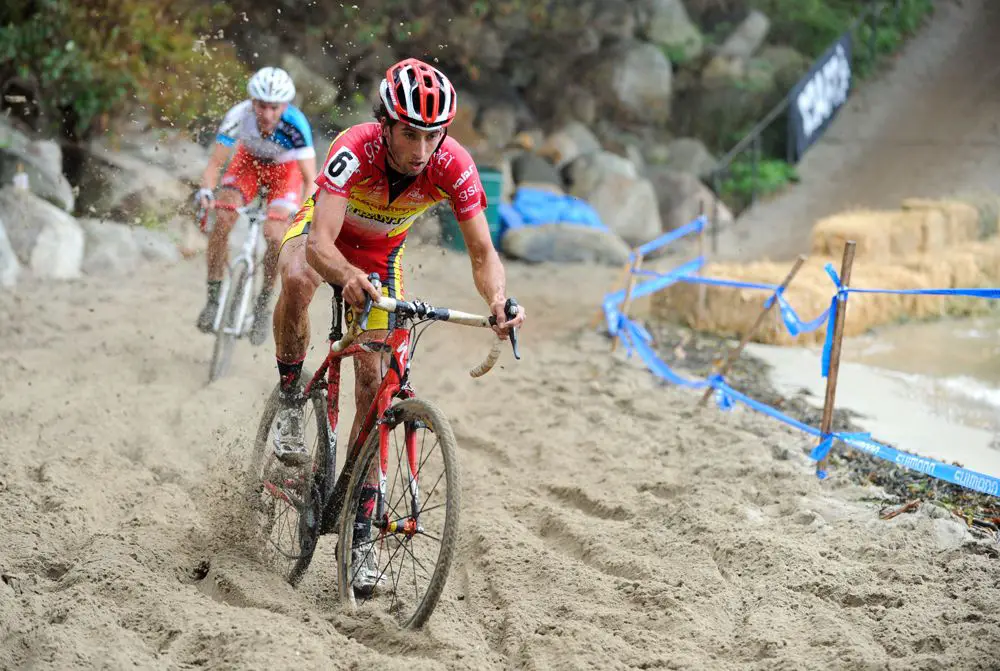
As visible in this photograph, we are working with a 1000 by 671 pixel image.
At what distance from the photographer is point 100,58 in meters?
12.7

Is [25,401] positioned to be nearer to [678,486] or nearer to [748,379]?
[678,486]

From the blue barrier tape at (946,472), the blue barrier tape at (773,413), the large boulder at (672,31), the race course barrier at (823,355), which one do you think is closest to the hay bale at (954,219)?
the race course barrier at (823,355)

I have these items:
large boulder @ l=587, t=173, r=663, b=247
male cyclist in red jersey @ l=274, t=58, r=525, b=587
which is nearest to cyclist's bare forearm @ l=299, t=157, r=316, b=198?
male cyclist in red jersey @ l=274, t=58, r=525, b=587

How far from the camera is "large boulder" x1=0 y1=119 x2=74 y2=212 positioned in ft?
36.6

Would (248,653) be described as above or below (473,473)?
below

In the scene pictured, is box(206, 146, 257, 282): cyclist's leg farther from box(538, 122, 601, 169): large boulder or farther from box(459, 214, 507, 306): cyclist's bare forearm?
box(538, 122, 601, 169): large boulder

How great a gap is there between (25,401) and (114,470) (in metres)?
1.39

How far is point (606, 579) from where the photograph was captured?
15.1ft

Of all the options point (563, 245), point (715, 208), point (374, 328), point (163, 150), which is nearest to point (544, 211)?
point (563, 245)

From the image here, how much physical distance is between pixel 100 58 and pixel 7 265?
399cm

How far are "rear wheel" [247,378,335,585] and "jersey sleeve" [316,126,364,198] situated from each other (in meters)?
0.96

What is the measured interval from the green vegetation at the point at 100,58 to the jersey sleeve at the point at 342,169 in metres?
8.83

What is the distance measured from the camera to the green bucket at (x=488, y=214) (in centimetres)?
1434

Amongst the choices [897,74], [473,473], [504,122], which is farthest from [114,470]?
[897,74]
